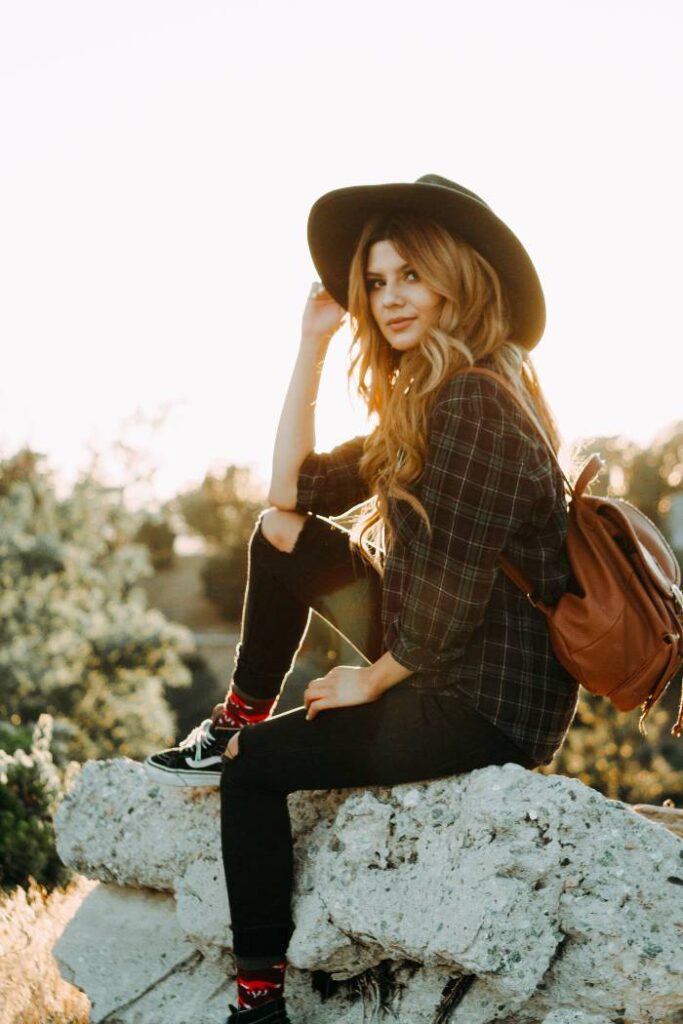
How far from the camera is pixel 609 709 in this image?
12641 mm

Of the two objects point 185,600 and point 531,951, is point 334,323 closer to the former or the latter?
point 531,951

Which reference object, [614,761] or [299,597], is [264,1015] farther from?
[614,761]

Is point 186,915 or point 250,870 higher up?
point 250,870

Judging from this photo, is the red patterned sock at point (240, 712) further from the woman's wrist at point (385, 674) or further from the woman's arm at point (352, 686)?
the woman's wrist at point (385, 674)

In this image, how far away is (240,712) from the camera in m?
3.21

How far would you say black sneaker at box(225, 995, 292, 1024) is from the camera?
2.71 metres

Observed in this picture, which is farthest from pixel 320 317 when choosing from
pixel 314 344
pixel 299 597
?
pixel 299 597

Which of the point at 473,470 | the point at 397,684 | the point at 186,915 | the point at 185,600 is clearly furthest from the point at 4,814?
the point at 185,600

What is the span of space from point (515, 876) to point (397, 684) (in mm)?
575

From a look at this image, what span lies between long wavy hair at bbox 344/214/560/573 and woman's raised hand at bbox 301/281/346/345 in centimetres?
21

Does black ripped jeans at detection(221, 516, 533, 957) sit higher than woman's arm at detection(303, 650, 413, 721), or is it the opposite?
woman's arm at detection(303, 650, 413, 721)

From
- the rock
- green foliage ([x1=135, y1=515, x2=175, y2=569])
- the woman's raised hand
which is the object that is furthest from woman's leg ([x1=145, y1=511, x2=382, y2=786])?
green foliage ([x1=135, y1=515, x2=175, y2=569])

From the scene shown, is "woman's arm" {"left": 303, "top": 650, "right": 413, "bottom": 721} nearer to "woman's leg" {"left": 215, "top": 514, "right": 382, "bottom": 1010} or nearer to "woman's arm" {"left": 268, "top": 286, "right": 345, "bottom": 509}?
"woman's leg" {"left": 215, "top": 514, "right": 382, "bottom": 1010}

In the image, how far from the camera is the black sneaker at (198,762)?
3.19 metres
